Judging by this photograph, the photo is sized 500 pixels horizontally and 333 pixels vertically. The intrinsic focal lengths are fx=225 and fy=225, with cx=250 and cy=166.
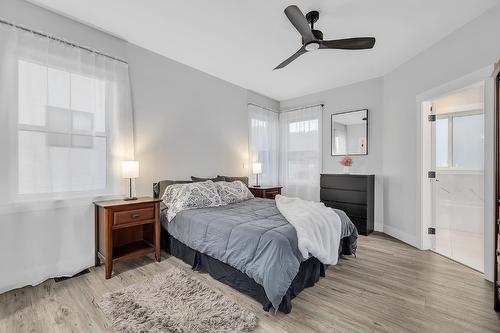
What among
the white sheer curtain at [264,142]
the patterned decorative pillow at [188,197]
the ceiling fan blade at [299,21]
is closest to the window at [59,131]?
the patterned decorative pillow at [188,197]

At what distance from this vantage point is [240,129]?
4.55 m

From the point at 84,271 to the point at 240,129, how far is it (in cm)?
325

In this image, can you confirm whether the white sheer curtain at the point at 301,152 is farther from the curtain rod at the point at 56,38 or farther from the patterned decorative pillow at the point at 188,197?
the curtain rod at the point at 56,38

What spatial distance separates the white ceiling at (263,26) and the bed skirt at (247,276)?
99.6 inches

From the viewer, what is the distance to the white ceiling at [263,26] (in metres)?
2.23

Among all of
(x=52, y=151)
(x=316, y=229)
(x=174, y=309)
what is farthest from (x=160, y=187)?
(x=316, y=229)

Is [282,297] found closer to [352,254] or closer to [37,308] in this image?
[352,254]

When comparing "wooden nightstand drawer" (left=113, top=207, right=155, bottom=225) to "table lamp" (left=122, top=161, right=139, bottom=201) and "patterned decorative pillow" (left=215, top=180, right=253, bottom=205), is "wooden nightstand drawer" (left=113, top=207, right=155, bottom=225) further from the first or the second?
"patterned decorative pillow" (left=215, top=180, right=253, bottom=205)

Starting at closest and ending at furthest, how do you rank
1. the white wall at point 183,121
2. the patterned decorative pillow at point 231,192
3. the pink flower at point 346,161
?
the white wall at point 183,121 < the patterned decorative pillow at point 231,192 < the pink flower at point 346,161

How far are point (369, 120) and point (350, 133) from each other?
40cm

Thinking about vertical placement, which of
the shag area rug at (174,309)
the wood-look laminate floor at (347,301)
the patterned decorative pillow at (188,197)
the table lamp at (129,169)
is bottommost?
the wood-look laminate floor at (347,301)

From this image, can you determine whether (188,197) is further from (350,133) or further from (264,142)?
(350,133)

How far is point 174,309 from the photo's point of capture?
5.94ft

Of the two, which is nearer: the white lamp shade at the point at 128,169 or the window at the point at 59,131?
the window at the point at 59,131
